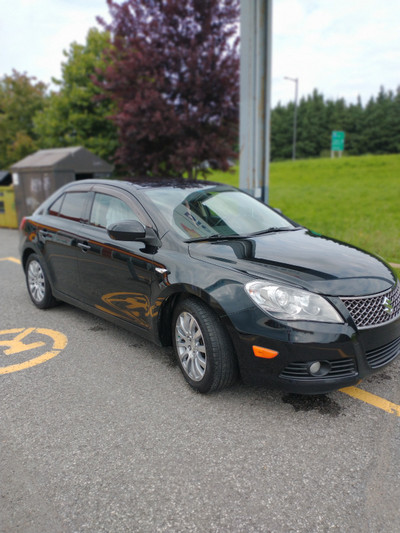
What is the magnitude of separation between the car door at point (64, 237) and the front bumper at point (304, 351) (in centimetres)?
218

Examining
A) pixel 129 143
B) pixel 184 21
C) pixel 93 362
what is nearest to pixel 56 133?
pixel 129 143

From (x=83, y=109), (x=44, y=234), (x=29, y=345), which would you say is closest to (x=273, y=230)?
(x=29, y=345)

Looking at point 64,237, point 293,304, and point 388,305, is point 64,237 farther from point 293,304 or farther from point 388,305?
point 388,305

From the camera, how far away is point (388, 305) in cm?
306

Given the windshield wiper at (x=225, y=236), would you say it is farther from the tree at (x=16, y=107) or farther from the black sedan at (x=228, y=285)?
the tree at (x=16, y=107)

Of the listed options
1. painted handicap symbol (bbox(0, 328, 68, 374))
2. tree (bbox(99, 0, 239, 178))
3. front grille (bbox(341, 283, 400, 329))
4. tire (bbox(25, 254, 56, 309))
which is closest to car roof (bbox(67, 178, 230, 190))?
tire (bbox(25, 254, 56, 309))

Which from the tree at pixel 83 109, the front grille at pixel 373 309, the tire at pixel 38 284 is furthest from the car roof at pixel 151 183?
the tree at pixel 83 109

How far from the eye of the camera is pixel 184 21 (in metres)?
10.6

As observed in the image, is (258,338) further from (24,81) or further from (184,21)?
(24,81)

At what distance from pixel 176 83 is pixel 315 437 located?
30.9 ft

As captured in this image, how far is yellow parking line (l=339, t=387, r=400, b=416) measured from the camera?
119 inches

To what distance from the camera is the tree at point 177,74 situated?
Result: 10.4 metres

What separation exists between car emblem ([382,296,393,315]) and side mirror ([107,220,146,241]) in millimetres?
1772

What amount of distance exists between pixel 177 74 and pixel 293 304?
9.11m
